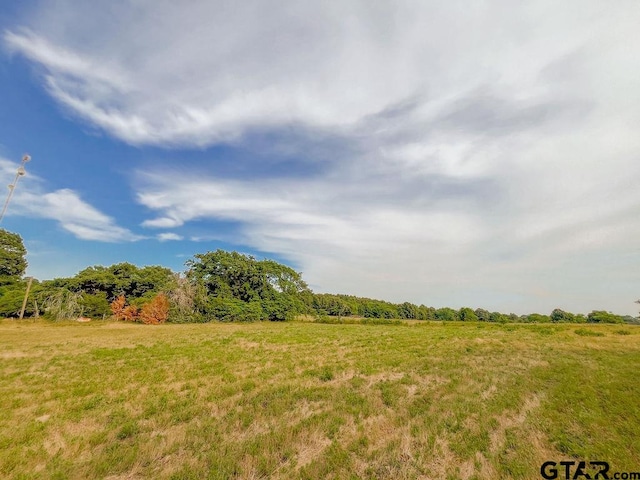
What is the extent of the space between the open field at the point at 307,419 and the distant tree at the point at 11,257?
66481mm

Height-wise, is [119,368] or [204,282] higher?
[204,282]

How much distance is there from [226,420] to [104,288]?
79.0 m

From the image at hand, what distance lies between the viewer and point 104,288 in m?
69.8

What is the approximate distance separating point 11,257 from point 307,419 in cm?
8726

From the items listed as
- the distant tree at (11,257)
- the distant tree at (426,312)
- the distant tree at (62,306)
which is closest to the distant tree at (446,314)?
the distant tree at (426,312)

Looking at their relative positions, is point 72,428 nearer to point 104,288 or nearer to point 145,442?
point 145,442

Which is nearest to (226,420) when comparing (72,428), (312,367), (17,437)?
(72,428)

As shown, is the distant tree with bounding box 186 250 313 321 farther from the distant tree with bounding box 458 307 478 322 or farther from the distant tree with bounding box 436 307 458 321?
the distant tree with bounding box 436 307 458 321

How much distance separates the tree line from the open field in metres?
50.3

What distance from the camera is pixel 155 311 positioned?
61.3 m

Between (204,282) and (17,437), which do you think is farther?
(204,282)

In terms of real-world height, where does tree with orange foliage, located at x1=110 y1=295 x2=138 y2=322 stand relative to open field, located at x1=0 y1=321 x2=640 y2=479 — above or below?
above

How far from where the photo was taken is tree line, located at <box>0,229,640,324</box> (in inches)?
2249

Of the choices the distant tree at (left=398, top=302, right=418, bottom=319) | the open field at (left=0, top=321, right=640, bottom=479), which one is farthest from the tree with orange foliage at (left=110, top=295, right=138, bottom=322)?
the distant tree at (left=398, top=302, right=418, bottom=319)
